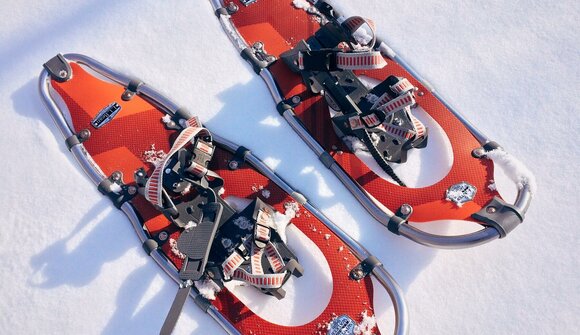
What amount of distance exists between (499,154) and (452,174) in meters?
0.21

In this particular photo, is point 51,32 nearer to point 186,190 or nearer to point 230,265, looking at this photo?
point 186,190

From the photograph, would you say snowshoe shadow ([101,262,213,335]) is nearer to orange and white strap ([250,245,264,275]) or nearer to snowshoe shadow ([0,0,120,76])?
orange and white strap ([250,245,264,275])

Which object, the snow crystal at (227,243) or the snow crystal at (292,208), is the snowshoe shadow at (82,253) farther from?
the snow crystal at (292,208)

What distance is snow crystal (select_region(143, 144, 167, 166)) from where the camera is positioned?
7.13 ft

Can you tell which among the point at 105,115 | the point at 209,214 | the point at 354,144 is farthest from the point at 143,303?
the point at 354,144

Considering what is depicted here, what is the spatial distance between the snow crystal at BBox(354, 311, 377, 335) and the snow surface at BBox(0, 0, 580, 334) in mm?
57

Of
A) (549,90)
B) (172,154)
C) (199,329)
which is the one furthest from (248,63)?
(549,90)

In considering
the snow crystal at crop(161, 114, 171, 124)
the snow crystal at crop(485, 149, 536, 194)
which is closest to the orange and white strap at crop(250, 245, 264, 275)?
the snow crystal at crop(161, 114, 171, 124)

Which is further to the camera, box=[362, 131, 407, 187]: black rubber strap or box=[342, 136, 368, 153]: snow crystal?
box=[342, 136, 368, 153]: snow crystal

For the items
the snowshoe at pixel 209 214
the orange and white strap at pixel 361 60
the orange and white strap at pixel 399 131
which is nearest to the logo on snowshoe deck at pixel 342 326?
the snowshoe at pixel 209 214

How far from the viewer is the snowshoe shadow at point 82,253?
2.04m

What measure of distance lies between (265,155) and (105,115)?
0.71 meters

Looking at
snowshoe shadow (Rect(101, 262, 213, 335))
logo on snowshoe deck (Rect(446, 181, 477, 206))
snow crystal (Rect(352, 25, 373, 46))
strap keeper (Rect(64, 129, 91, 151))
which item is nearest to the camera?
snowshoe shadow (Rect(101, 262, 213, 335))

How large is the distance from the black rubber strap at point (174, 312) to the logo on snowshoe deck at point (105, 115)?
0.82 meters
